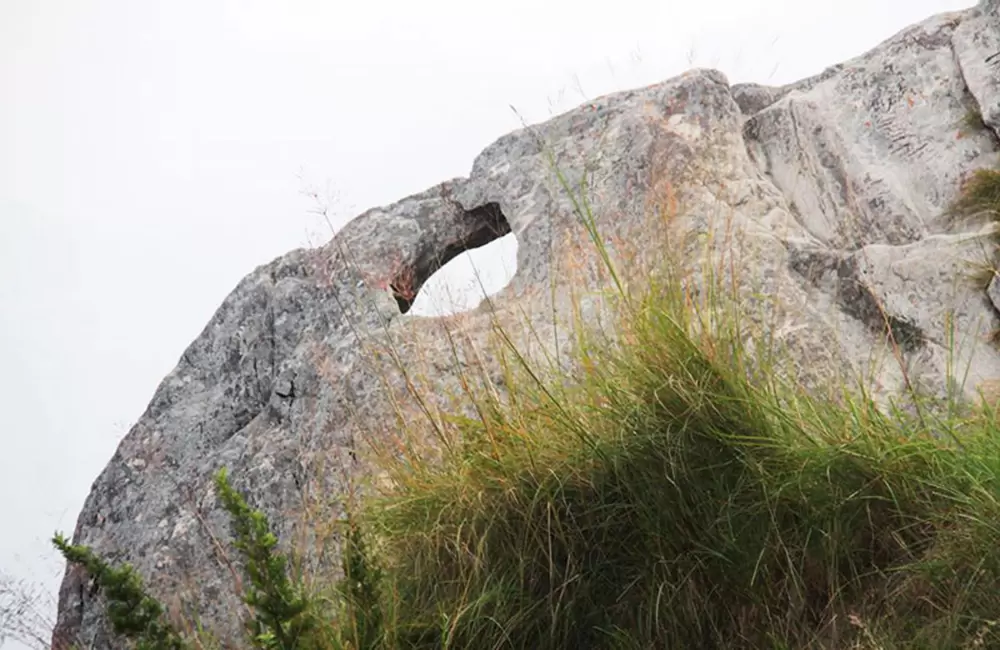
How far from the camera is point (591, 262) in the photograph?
15.8 ft

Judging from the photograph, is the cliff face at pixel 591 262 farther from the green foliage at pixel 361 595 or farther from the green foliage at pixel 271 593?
the green foliage at pixel 271 593

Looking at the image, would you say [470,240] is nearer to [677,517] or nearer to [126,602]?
[677,517]

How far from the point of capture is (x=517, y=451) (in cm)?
322

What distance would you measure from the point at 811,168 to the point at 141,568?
4.76m

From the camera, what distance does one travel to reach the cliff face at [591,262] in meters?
4.81

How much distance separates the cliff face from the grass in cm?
129

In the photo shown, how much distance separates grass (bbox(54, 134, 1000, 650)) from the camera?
9.16ft

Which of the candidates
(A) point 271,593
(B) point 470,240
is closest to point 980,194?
(B) point 470,240

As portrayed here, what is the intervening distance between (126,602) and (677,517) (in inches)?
66.8

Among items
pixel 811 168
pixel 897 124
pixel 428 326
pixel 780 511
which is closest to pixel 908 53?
pixel 897 124

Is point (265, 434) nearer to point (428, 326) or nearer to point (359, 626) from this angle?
point (428, 326)

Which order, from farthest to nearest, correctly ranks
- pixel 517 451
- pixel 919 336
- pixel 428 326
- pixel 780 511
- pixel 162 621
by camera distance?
pixel 428 326 < pixel 919 336 < pixel 517 451 < pixel 780 511 < pixel 162 621

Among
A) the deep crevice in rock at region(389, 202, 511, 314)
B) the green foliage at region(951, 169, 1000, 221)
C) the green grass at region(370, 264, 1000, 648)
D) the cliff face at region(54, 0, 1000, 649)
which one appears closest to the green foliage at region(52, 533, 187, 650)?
the green grass at region(370, 264, 1000, 648)

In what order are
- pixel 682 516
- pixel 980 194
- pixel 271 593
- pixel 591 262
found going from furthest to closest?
pixel 980 194 → pixel 591 262 → pixel 682 516 → pixel 271 593
